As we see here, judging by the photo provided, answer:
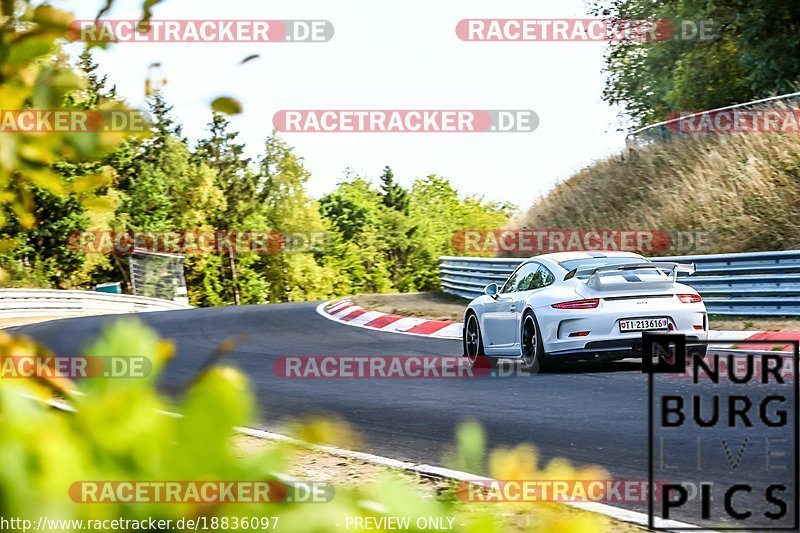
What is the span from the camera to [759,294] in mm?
16047

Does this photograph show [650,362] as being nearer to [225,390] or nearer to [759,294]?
[225,390]

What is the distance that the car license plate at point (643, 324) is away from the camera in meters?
10.9

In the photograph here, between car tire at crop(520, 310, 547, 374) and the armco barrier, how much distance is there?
22.6 meters

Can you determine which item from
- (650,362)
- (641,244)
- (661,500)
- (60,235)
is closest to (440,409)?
(661,500)

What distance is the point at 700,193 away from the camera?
2436 cm

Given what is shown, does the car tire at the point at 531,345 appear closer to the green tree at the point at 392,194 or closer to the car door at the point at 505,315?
the car door at the point at 505,315

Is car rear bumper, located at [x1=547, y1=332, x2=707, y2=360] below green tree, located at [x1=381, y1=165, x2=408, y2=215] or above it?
below

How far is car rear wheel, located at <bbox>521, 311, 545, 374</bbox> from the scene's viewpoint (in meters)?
11.3

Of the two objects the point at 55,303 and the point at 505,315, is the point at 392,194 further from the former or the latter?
the point at 505,315

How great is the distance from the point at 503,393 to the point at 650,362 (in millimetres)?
5276
